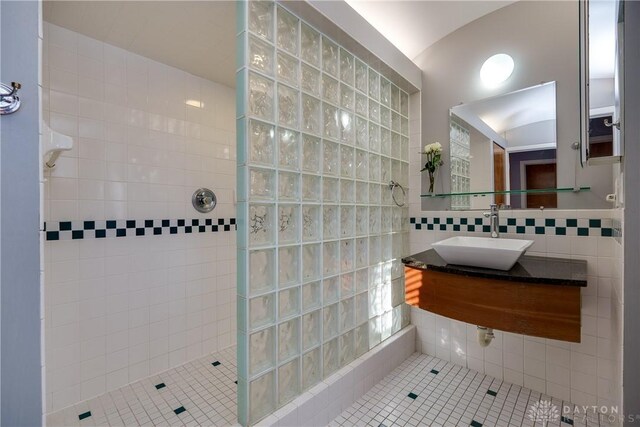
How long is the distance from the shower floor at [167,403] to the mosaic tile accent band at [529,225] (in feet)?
6.02

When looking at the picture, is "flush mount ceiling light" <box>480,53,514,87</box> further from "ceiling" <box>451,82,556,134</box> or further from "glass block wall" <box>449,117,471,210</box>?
"glass block wall" <box>449,117,471,210</box>

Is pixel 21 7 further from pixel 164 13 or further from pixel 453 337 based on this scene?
pixel 453 337

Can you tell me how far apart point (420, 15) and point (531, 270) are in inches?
71.7

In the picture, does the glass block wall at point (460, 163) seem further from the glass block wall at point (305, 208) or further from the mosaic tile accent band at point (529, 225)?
the glass block wall at point (305, 208)

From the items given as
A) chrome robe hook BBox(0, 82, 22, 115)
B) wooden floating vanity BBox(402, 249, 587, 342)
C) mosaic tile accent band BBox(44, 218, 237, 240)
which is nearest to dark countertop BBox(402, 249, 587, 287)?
wooden floating vanity BBox(402, 249, 587, 342)

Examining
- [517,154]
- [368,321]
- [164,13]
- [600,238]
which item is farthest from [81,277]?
[600,238]

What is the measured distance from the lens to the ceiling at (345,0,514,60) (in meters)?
1.89

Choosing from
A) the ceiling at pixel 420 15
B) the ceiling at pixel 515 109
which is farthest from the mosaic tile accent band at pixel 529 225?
the ceiling at pixel 420 15

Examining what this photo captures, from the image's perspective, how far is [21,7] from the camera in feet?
2.46

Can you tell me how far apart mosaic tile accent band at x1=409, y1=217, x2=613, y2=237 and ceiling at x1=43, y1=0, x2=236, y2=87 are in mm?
1932

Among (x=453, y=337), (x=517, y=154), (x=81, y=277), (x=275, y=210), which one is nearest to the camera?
(x=275, y=210)

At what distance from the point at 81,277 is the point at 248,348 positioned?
1275 mm

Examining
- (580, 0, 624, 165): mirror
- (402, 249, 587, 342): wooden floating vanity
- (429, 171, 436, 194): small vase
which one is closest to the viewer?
(580, 0, 624, 165): mirror

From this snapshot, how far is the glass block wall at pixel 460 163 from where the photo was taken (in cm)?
209
